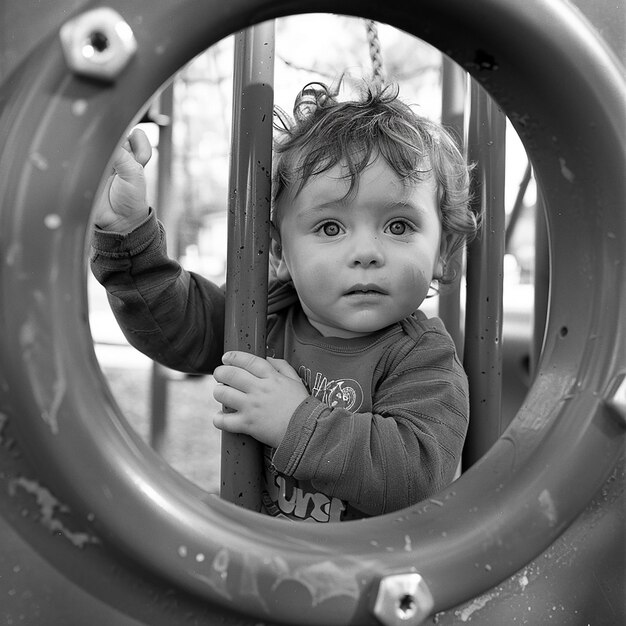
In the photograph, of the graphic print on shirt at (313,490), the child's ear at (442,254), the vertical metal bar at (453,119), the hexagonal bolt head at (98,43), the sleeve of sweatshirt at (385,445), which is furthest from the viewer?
the vertical metal bar at (453,119)

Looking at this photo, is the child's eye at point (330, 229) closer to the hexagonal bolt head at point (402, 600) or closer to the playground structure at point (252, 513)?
the playground structure at point (252, 513)

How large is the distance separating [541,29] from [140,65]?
0.28 m

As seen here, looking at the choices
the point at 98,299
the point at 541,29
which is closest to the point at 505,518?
the point at 541,29

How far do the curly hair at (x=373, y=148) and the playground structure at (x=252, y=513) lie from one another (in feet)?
0.80

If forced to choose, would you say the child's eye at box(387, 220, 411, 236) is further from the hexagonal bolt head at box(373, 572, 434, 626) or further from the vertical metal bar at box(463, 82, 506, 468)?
the hexagonal bolt head at box(373, 572, 434, 626)

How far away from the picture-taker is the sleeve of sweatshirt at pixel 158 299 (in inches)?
35.4

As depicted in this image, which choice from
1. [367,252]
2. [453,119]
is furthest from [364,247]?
[453,119]

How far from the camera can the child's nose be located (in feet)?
2.69

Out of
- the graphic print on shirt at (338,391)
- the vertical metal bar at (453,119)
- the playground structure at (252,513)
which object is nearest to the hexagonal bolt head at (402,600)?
the playground structure at (252,513)

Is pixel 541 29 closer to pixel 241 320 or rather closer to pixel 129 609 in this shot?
pixel 241 320

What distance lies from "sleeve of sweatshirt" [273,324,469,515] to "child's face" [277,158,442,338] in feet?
0.30

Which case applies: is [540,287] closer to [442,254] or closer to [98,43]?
[442,254]

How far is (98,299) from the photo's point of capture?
714 centimetres

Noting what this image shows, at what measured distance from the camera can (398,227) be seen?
0.86 metres
